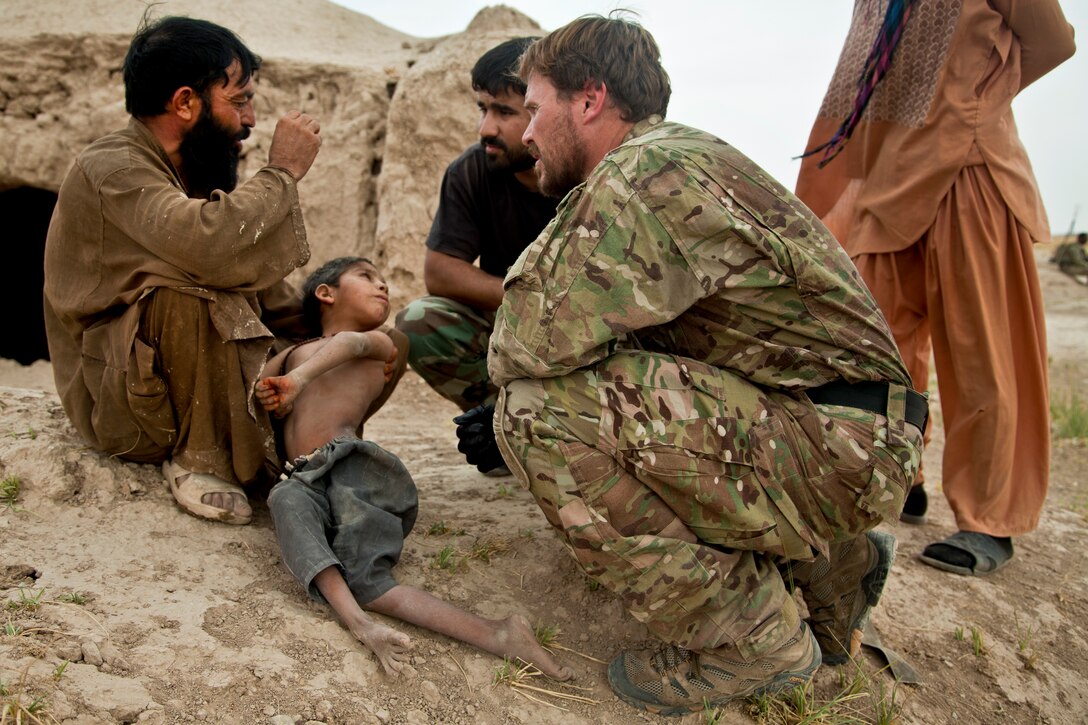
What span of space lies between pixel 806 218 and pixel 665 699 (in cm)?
129

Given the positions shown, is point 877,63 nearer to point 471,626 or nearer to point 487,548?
point 487,548

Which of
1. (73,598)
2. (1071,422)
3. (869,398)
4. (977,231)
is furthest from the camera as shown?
(1071,422)

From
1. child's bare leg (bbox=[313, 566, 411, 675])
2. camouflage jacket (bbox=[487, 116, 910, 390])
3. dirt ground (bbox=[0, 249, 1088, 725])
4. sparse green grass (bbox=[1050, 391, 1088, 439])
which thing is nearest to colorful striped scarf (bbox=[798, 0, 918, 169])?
camouflage jacket (bbox=[487, 116, 910, 390])

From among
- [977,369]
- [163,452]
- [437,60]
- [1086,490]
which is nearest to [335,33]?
[437,60]

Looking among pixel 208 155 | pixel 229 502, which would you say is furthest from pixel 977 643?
pixel 208 155

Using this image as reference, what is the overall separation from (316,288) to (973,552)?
105 inches

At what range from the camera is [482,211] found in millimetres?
3701

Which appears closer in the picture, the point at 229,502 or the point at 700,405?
the point at 700,405

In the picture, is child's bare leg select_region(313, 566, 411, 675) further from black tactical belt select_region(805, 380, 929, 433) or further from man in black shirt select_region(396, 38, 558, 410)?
man in black shirt select_region(396, 38, 558, 410)

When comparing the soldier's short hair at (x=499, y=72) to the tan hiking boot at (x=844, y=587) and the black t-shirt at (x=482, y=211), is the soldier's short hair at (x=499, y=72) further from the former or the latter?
the tan hiking boot at (x=844, y=587)

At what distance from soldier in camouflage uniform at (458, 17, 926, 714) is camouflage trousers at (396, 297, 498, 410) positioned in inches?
53.5

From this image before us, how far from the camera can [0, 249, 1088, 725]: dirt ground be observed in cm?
187

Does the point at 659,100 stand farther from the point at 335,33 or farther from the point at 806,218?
the point at 335,33

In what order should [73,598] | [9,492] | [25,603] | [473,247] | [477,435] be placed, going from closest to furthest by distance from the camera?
[25,603], [73,598], [9,492], [477,435], [473,247]
